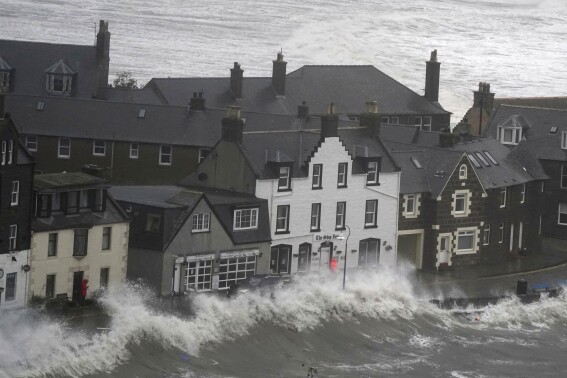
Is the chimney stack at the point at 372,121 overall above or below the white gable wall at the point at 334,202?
above

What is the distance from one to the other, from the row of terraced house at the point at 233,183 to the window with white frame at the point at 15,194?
0.14 feet

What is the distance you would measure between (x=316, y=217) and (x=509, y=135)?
60.5 ft

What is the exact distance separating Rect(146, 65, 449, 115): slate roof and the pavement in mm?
17276

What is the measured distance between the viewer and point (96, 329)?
2416 inches

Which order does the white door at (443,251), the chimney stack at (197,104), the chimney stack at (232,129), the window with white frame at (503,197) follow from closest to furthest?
the chimney stack at (232,129), the white door at (443,251), the window with white frame at (503,197), the chimney stack at (197,104)

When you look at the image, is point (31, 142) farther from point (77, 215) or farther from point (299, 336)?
point (299, 336)

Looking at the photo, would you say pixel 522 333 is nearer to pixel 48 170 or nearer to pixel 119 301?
pixel 119 301

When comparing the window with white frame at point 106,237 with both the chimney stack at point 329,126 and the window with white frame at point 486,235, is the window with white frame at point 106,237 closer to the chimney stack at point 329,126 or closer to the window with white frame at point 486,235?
the chimney stack at point 329,126

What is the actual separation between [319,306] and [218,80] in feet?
92.1

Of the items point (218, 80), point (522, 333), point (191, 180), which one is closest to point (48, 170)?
point (191, 180)

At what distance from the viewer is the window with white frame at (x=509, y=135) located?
8938 cm

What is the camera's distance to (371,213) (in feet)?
251

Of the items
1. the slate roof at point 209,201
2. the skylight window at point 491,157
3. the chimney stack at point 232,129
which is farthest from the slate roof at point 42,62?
the slate roof at point 209,201

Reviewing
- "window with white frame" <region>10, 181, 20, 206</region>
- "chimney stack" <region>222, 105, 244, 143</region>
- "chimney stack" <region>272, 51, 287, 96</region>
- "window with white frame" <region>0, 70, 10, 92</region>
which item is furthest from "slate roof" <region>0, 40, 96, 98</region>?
"window with white frame" <region>10, 181, 20, 206</region>
